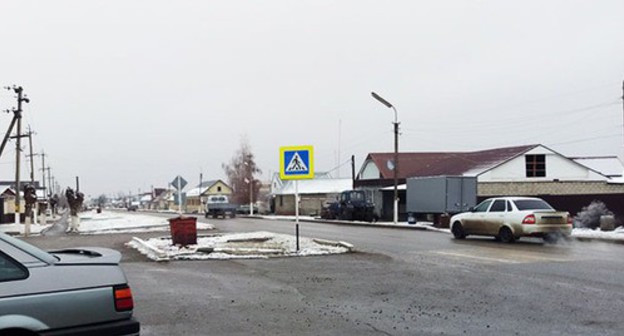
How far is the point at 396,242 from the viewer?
22438mm

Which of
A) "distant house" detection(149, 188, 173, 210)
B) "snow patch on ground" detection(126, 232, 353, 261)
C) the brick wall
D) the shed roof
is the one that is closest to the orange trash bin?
"snow patch on ground" detection(126, 232, 353, 261)

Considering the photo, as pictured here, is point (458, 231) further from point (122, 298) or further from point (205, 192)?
point (205, 192)

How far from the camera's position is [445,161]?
57.1 m

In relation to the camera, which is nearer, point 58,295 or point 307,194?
point 58,295

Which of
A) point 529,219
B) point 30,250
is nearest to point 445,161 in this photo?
point 529,219

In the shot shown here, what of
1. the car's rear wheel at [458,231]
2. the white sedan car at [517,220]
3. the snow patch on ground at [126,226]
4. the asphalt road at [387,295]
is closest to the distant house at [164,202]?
the snow patch on ground at [126,226]

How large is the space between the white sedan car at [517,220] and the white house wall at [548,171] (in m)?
24.3

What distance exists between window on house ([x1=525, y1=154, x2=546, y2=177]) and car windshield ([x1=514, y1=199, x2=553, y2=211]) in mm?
28260

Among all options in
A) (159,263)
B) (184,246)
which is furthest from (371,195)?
(159,263)

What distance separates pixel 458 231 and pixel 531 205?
11.2 ft

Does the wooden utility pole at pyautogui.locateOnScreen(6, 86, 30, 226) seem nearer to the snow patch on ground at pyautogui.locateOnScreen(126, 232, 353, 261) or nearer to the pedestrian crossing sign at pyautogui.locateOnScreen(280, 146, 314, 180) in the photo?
the snow patch on ground at pyautogui.locateOnScreen(126, 232, 353, 261)

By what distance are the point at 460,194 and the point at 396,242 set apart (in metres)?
15.2

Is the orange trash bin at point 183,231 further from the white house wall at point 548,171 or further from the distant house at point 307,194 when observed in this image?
the distant house at point 307,194

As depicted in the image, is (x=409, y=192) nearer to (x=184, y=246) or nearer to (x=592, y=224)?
(x=592, y=224)
